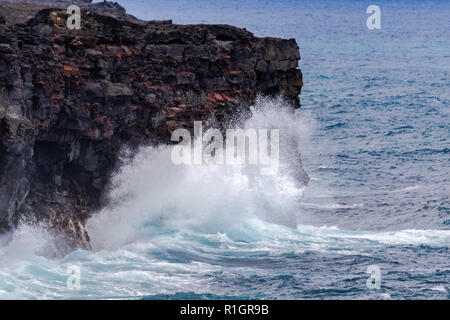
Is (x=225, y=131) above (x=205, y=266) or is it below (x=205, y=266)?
above

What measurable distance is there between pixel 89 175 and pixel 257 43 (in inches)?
379

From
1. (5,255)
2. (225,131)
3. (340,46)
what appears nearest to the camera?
(5,255)

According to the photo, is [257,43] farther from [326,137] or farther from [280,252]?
[326,137]

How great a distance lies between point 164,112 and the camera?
3469 cm

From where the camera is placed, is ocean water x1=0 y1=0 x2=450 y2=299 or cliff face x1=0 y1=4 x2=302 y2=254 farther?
cliff face x1=0 y1=4 x2=302 y2=254

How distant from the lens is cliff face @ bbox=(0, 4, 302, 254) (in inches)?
1095

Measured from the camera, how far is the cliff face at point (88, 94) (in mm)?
27812

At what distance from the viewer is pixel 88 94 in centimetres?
3127

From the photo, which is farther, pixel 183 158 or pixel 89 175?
pixel 183 158

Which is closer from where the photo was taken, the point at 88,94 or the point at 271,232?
the point at 88,94

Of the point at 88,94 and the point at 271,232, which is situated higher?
the point at 88,94

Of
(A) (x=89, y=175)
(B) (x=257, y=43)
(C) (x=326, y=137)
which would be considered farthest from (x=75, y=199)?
(C) (x=326, y=137)

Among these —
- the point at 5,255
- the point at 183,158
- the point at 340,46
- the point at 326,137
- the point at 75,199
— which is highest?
the point at 340,46

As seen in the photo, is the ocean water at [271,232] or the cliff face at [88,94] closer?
the ocean water at [271,232]
